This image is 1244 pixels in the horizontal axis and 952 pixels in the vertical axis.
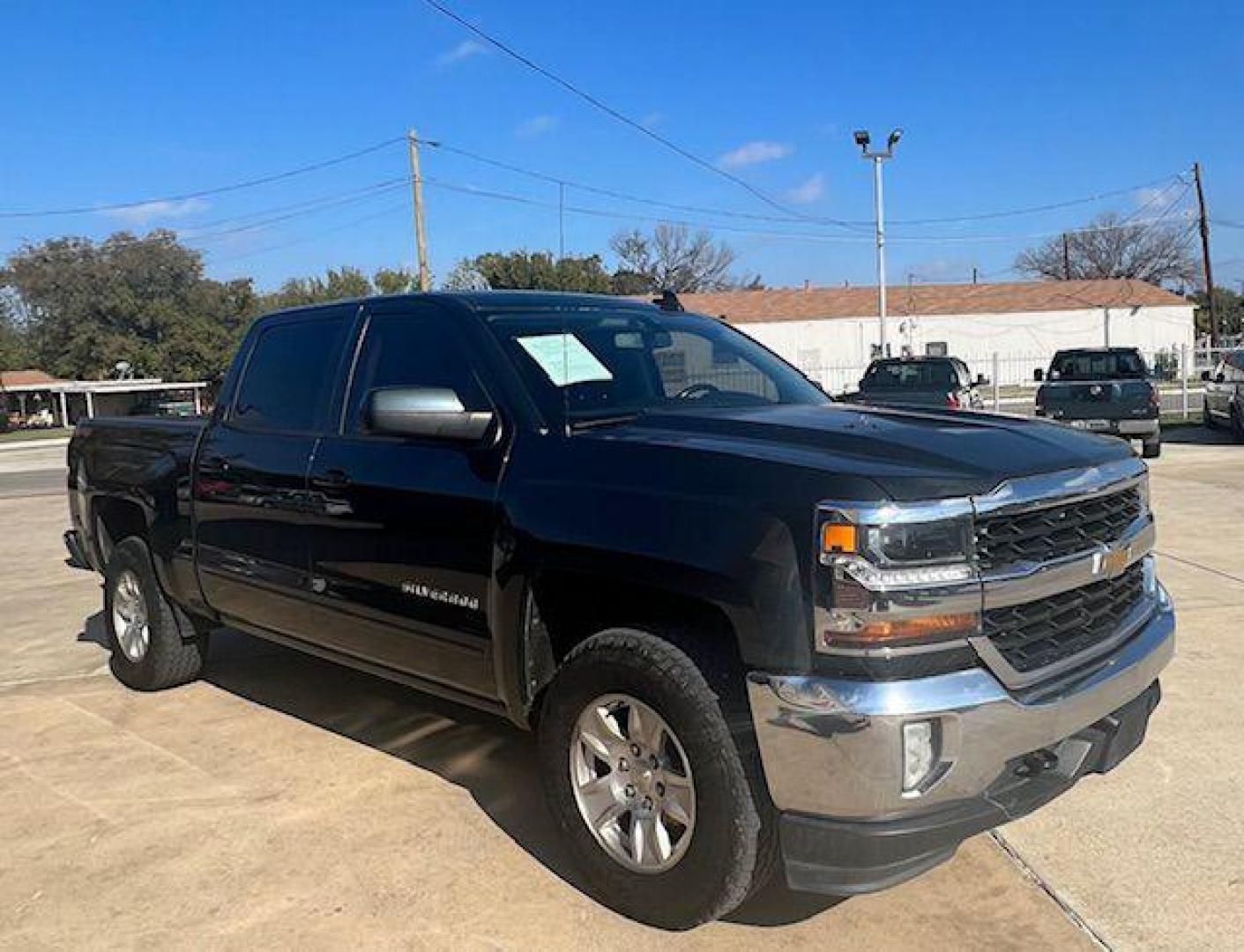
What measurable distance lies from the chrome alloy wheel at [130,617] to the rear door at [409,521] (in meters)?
1.96

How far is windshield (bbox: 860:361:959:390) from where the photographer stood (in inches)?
704

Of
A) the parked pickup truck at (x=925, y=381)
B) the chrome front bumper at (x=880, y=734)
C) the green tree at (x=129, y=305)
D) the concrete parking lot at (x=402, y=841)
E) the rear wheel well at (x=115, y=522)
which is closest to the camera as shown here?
the chrome front bumper at (x=880, y=734)

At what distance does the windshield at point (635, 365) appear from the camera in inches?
147

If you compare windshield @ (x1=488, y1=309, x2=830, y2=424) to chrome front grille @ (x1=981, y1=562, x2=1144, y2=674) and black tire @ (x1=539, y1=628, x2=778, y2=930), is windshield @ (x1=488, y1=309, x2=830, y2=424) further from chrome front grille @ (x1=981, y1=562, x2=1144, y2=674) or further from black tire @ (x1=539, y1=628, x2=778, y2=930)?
chrome front grille @ (x1=981, y1=562, x2=1144, y2=674)

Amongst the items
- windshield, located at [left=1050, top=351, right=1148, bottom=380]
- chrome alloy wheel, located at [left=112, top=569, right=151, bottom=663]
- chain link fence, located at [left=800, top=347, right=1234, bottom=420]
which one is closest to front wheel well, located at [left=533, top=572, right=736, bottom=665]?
chrome alloy wheel, located at [left=112, top=569, right=151, bottom=663]

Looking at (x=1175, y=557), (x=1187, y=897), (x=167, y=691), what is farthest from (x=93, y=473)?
(x=1175, y=557)

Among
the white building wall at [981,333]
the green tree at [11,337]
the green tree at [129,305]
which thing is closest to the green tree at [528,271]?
the white building wall at [981,333]

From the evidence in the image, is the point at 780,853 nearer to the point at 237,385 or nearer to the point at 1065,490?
the point at 1065,490

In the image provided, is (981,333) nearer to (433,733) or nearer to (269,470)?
(433,733)

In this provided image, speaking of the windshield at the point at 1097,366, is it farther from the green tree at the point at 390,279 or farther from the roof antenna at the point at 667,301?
the green tree at the point at 390,279

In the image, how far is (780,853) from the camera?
9.46 ft

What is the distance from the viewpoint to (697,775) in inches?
116

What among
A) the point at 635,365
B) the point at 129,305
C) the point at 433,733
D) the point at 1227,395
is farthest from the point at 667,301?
the point at 129,305

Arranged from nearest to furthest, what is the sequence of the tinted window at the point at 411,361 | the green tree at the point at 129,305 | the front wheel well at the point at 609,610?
1. the front wheel well at the point at 609,610
2. the tinted window at the point at 411,361
3. the green tree at the point at 129,305
